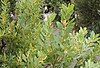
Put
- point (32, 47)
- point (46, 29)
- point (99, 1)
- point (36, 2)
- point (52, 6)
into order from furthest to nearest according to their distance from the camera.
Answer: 1. point (52, 6)
2. point (99, 1)
3. point (36, 2)
4. point (32, 47)
5. point (46, 29)

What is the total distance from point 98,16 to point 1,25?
343cm

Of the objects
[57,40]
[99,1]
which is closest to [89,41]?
[57,40]

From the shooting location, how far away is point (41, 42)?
5.18ft

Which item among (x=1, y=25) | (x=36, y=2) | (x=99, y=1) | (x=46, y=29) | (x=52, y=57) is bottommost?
(x=52, y=57)

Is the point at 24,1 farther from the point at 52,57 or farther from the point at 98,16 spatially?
the point at 98,16

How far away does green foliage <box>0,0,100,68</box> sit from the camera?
152 cm

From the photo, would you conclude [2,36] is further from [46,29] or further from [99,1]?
[99,1]

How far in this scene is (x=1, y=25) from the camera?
6.19ft

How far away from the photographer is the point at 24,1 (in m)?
1.96

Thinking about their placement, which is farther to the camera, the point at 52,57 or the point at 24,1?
the point at 24,1

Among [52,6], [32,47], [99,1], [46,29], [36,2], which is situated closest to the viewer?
[46,29]

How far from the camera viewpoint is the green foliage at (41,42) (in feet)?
4.98

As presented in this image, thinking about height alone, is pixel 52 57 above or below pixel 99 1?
below

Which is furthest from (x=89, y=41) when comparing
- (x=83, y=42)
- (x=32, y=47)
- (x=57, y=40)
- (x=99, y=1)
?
(x=99, y=1)
